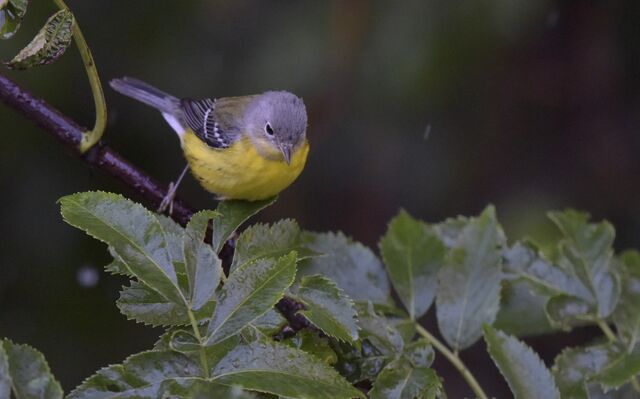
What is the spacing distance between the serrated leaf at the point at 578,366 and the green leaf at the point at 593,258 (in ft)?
0.43

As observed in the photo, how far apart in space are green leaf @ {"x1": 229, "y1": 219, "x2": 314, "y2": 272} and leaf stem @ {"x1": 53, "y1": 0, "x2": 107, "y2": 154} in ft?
1.04

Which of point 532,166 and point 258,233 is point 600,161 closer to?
point 532,166

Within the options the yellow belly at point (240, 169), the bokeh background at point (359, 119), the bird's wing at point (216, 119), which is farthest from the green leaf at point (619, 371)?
the bokeh background at point (359, 119)

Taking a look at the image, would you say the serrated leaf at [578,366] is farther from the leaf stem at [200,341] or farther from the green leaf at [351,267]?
the leaf stem at [200,341]

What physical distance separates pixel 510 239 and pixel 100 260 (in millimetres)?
1730

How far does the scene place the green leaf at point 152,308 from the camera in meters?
1.08

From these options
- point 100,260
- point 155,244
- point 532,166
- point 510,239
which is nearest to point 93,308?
point 100,260

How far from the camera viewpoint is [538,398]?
1247 mm

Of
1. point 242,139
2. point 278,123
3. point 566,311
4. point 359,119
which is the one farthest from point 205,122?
point 566,311

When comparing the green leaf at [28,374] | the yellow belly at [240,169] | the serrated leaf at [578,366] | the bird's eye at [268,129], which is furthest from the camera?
the bird's eye at [268,129]

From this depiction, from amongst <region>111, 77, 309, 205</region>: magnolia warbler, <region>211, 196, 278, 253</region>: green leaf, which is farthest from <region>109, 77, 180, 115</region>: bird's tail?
<region>211, 196, 278, 253</region>: green leaf

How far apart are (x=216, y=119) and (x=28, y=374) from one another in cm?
204

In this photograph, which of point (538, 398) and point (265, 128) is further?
point (265, 128)

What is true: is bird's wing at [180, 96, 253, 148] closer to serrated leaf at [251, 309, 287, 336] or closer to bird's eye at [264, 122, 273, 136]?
bird's eye at [264, 122, 273, 136]
